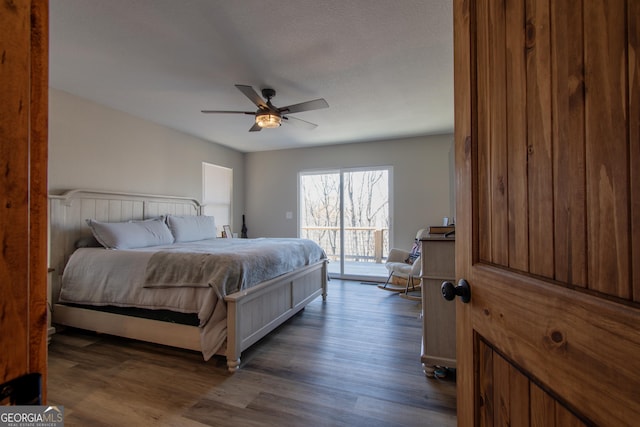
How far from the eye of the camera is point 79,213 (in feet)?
9.93

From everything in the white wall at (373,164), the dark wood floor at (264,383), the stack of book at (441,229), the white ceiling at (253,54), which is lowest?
the dark wood floor at (264,383)

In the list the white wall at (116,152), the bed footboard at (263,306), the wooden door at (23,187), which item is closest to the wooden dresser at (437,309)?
the bed footboard at (263,306)

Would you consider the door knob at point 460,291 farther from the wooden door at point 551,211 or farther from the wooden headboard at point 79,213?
the wooden headboard at point 79,213

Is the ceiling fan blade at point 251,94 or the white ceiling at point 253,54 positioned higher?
the white ceiling at point 253,54

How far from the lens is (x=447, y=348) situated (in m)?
2.00

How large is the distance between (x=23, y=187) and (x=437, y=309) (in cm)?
219

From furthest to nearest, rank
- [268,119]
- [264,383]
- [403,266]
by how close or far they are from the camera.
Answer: [403,266] → [268,119] → [264,383]

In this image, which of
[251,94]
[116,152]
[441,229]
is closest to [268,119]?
[251,94]

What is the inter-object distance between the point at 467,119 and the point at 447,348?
5.80 ft

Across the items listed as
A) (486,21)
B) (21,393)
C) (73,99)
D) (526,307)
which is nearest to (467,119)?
(486,21)

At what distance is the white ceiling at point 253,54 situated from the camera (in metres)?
1.81

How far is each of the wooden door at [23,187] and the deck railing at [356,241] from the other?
4940mm

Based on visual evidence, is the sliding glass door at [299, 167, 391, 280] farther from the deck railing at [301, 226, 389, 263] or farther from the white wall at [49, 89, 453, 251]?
the white wall at [49, 89, 453, 251]

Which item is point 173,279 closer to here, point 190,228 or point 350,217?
point 190,228
